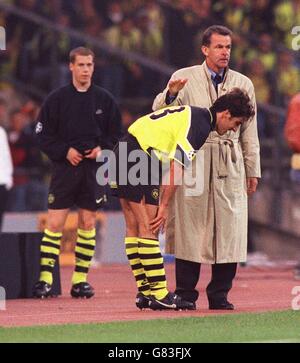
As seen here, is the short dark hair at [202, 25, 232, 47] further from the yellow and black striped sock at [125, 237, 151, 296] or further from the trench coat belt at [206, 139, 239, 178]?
the yellow and black striped sock at [125, 237, 151, 296]

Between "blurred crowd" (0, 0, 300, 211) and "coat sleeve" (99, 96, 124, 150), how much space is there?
218 inches

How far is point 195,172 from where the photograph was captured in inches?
468

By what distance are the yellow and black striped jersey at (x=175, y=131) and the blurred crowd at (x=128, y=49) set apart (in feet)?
26.0

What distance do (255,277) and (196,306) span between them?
437cm

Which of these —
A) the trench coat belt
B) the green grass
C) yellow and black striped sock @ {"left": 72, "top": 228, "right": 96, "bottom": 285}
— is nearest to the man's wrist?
the trench coat belt

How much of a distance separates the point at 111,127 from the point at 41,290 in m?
1.77

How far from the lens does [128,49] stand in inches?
821

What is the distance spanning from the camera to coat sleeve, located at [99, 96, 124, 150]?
13.8 meters
